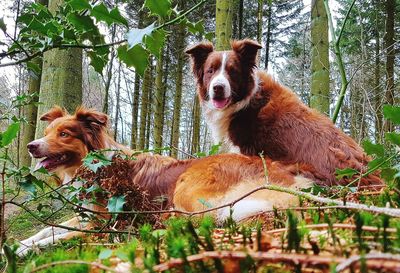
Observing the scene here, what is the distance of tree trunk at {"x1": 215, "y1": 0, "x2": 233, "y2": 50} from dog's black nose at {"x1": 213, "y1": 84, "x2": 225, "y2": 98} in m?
2.97

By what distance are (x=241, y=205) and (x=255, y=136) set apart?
1409 millimetres

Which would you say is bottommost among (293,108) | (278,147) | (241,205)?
(241,205)

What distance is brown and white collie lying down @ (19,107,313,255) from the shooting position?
144 inches

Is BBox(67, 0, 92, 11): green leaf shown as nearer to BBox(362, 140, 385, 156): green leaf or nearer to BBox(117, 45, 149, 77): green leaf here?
BBox(117, 45, 149, 77): green leaf

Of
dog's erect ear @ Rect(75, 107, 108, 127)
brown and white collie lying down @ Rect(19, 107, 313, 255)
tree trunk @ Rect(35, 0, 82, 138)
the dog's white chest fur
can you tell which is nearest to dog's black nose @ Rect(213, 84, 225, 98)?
the dog's white chest fur

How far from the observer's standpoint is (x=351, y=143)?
13.8ft

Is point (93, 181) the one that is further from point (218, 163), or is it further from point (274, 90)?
point (274, 90)

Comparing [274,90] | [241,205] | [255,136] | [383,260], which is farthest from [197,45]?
[383,260]

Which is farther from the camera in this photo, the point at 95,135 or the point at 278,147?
the point at 95,135

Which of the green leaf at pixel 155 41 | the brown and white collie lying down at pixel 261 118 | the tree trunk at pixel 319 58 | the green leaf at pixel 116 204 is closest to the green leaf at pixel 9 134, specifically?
the green leaf at pixel 155 41

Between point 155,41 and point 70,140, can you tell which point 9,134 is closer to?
point 155,41

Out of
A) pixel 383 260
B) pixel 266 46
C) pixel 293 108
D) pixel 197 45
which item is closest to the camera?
pixel 383 260

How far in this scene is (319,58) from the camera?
905cm

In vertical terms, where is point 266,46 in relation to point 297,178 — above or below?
above
